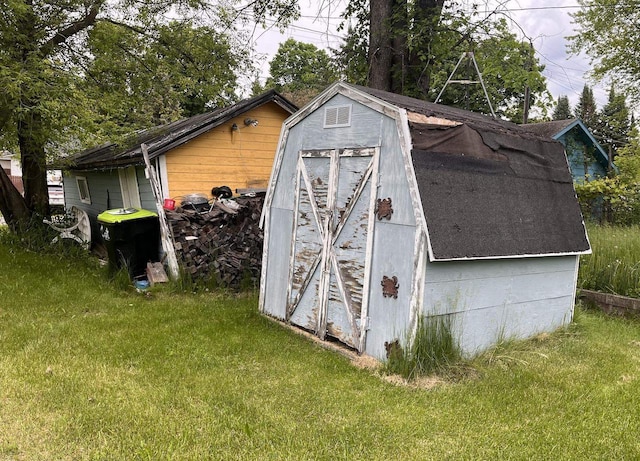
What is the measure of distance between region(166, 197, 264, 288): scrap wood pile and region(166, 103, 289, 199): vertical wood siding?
2.23 feet

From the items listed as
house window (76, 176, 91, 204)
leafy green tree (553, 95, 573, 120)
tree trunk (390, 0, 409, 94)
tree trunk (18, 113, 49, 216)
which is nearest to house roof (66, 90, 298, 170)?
tree trunk (18, 113, 49, 216)

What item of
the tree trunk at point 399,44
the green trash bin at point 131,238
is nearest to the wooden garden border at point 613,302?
the tree trunk at point 399,44

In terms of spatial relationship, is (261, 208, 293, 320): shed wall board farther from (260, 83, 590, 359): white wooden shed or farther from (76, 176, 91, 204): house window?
(76, 176, 91, 204): house window

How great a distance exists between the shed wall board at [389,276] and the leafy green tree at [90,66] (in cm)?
582

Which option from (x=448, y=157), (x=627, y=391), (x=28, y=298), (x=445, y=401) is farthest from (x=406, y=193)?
(x=28, y=298)

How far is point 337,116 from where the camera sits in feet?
17.7

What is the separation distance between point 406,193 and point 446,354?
1.55 m

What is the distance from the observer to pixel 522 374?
437 cm

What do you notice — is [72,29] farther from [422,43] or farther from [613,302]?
[613,302]

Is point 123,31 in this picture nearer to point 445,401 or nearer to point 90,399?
point 90,399

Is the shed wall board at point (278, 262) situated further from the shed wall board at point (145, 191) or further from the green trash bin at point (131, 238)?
the shed wall board at point (145, 191)

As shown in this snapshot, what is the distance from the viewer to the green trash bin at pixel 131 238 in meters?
8.10

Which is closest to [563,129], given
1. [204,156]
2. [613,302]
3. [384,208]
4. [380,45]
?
[380,45]

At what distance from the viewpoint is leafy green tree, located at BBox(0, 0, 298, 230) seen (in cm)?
780
